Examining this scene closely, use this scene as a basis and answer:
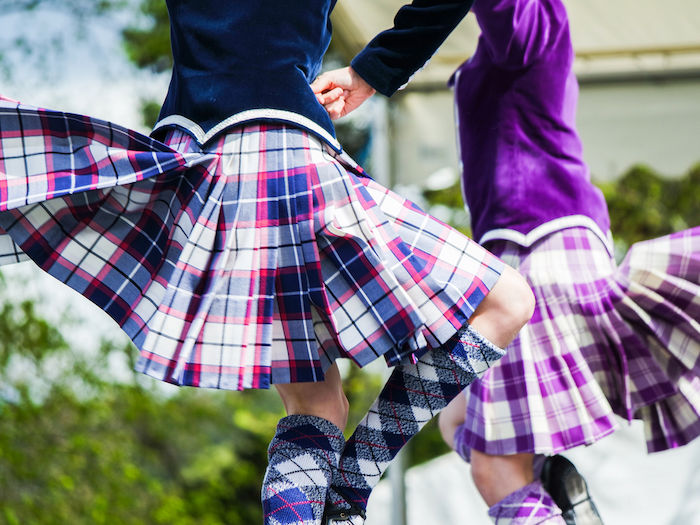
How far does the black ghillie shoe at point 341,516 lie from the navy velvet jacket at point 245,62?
23.2 inches

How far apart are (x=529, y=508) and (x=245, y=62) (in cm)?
107

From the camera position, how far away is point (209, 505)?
17.5ft

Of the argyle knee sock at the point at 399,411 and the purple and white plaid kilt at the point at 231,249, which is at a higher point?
the purple and white plaid kilt at the point at 231,249

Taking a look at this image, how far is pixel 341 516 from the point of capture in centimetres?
125

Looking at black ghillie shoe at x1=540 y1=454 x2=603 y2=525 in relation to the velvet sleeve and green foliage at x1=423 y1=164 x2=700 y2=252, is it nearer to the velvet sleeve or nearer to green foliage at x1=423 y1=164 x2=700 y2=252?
the velvet sleeve

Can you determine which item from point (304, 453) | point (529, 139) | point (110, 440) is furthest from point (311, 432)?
point (110, 440)

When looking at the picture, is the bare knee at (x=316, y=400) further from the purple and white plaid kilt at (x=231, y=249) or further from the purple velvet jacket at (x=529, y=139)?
the purple velvet jacket at (x=529, y=139)

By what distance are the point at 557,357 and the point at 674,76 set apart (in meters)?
2.76

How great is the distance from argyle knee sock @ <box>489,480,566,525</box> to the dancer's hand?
0.89 meters

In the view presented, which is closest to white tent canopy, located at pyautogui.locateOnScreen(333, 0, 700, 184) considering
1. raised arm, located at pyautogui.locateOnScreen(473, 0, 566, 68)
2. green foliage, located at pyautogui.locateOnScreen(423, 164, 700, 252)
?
green foliage, located at pyautogui.locateOnScreen(423, 164, 700, 252)

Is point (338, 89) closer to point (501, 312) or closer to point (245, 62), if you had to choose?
point (245, 62)

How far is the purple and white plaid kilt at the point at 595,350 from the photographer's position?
5.37 feet

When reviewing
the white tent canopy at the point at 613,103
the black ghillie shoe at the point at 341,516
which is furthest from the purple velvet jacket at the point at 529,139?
the white tent canopy at the point at 613,103

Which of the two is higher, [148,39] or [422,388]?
[148,39]
